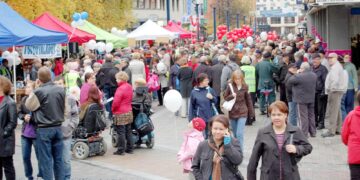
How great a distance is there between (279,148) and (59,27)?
17819 mm

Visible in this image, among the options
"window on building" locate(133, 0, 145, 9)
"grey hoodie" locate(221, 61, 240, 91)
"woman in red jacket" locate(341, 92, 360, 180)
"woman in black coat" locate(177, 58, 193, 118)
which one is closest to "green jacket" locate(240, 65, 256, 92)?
"grey hoodie" locate(221, 61, 240, 91)

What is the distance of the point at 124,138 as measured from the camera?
12.4 m

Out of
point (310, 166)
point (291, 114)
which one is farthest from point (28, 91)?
point (291, 114)

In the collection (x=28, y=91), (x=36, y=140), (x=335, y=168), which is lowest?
(x=335, y=168)

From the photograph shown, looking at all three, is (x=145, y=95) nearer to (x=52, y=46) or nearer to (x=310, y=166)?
(x=310, y=166)

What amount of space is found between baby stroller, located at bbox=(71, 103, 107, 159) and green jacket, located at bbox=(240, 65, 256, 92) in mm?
5883

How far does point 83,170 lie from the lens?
1114 cm

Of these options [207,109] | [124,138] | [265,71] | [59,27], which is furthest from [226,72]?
[59,27]

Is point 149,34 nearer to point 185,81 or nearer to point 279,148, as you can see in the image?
point 185,81

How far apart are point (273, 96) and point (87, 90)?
6.89m

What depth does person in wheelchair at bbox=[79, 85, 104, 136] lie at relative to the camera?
11.8 m

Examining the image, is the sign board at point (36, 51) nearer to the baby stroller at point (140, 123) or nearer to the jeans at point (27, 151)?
the baby stroller at point (140, 123)

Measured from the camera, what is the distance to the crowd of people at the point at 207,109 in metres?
6.28

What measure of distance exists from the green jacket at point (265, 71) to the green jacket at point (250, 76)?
587mm
